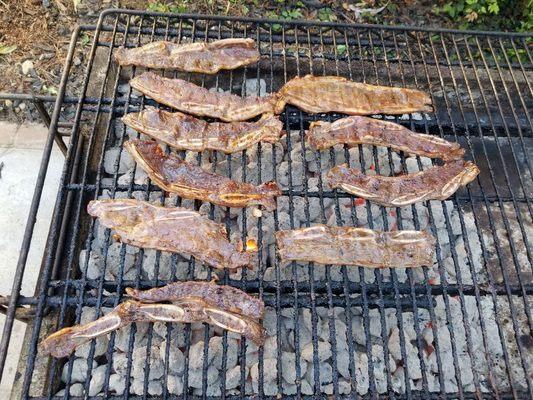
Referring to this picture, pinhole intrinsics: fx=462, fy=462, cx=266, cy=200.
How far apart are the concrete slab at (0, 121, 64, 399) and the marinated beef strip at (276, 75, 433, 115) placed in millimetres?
2482

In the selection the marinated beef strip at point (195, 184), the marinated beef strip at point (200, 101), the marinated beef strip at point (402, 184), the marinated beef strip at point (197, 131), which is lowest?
the marinated beef strip at point (195, 184)

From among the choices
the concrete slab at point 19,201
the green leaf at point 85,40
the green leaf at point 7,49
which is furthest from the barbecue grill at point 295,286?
the green leaf at point 7,49

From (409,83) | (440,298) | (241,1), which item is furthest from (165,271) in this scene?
(241,1)

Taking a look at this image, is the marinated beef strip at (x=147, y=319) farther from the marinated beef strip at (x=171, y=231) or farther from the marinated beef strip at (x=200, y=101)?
the marinated beef strip at (x=200, y=101)

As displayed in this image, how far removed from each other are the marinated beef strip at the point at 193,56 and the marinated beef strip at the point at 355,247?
173 cm

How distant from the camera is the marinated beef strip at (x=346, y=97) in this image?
13.0ft

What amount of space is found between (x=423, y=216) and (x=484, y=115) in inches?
59.5

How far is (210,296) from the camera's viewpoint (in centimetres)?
306

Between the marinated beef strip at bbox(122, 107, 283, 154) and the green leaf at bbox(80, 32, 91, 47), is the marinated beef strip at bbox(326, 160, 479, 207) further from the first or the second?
the green leaf at bbox(80, 32, 91, 47)

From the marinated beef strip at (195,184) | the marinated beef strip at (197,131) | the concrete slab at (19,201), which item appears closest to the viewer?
the marinated beef strip at (195,184)

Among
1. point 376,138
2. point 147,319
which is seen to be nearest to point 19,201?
point 147,319

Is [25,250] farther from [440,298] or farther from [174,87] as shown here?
[440,298]

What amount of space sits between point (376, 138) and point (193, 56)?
177 cm

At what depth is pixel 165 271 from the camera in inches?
142
